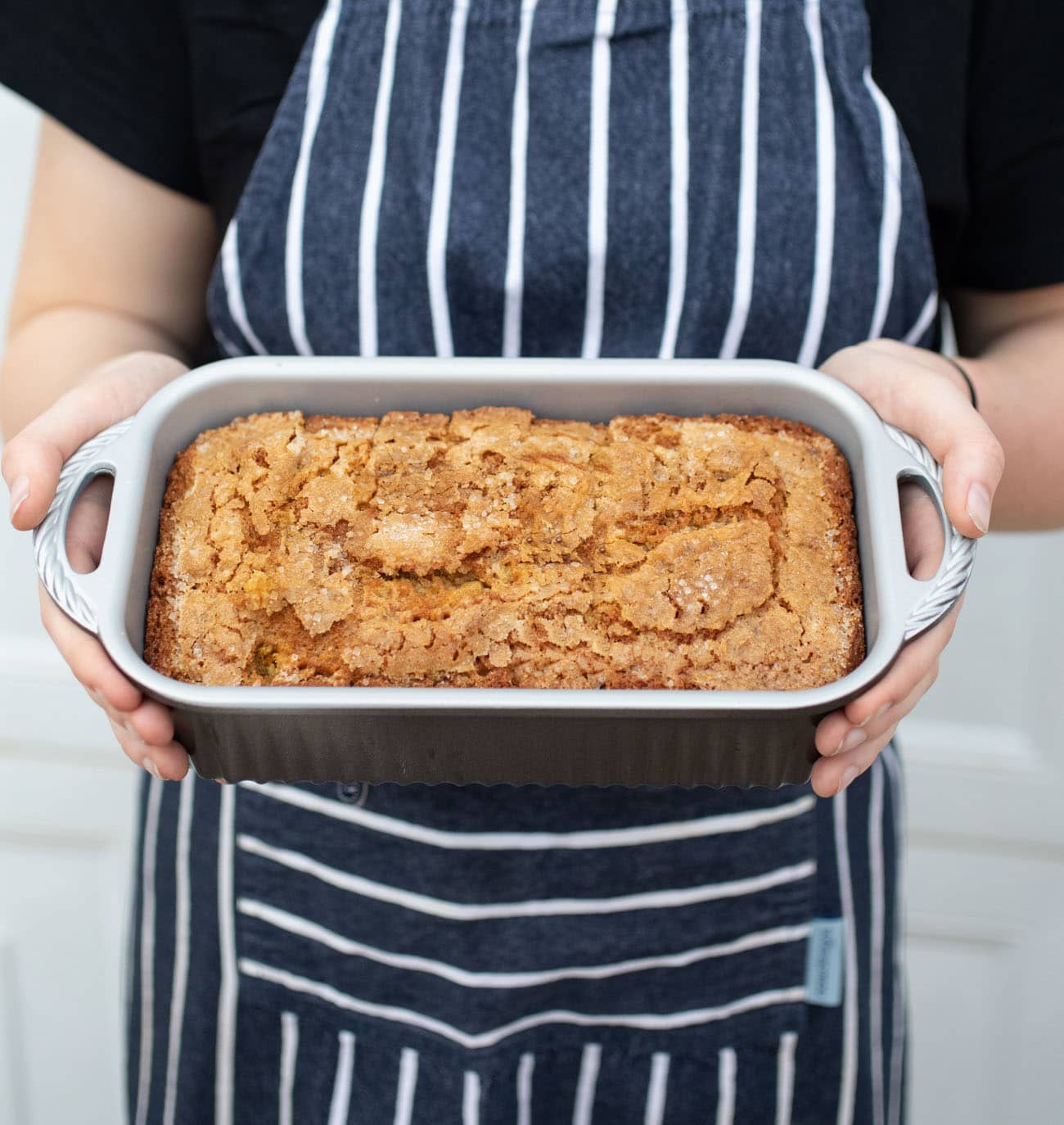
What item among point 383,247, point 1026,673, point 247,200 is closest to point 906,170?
point 383,247

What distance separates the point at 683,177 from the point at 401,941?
75cm

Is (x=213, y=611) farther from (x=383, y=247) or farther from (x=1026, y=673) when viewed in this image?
(x=1026, y=673)

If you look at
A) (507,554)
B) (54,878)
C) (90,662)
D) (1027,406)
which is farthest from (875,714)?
(54,878)

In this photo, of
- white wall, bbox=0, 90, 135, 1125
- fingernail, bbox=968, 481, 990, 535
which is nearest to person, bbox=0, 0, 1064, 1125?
fingernail, bbox=968, 481, 990, 535

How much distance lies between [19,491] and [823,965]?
2.80 feet

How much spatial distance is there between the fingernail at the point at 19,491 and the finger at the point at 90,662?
0.24 ft

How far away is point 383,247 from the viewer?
35.3 inches

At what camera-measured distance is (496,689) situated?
0.64 metres

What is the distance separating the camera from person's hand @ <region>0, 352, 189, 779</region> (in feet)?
2.21

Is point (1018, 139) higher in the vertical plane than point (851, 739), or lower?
higher

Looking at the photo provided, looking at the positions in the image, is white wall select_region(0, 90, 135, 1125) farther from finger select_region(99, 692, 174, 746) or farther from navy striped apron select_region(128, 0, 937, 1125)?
finger select_region(99, 692, 174, 746)

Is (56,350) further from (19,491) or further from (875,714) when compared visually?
(875,714)

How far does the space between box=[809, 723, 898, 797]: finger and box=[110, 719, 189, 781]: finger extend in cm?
45

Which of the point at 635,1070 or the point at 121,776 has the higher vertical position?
the point at 635,1070
